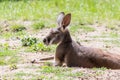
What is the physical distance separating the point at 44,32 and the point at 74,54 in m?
4.80

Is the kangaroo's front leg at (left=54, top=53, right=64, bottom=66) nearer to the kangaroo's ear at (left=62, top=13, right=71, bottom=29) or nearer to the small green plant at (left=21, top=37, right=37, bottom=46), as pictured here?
the kangaroo's ear at (left=62, top=13, right=71, bottom=29)

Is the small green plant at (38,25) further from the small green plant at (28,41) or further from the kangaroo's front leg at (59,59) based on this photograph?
the kangaroo's front leg at (59,59)

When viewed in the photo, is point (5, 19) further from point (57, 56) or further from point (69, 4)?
point (57, 56)

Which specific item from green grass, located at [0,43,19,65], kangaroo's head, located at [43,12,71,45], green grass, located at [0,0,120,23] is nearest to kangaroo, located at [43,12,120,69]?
kangaroo's head, located at [43,12,71,45]

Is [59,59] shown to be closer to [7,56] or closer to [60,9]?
[7,56]

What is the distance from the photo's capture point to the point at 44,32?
13.8m

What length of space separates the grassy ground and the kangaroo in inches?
15.8

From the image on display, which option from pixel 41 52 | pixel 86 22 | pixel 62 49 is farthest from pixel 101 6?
pixel 62 49

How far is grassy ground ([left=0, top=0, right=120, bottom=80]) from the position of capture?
823 centimetres

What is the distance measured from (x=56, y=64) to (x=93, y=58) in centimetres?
68

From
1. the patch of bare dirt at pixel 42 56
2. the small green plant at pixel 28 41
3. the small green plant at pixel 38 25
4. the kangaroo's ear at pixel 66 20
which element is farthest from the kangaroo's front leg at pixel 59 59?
the small green plant at pixel 38 25

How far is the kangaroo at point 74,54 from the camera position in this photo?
8859 millimetres

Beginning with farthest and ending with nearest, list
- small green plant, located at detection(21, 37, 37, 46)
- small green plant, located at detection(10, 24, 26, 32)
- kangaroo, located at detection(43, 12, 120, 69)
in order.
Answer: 1. small green plant, located at detection(10, 24, 26, 32)
2. small green plant, located at detection(21, 37, 37, 46)
3. kangaroo, located at detection(43, 12, 120, 69)

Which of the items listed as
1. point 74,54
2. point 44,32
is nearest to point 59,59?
point 74,54
